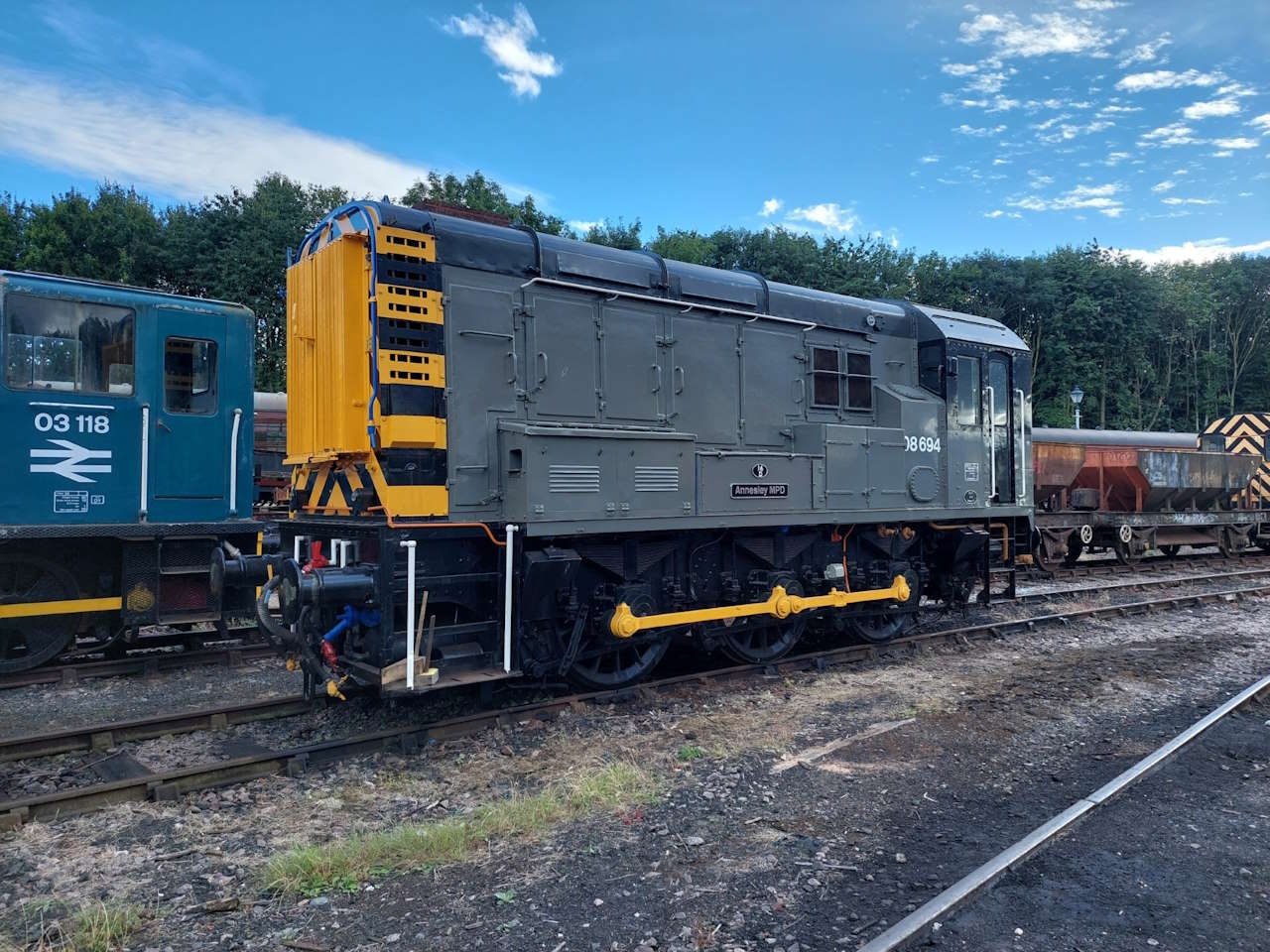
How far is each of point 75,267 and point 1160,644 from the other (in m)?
29.4

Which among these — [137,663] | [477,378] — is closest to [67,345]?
[137,663]

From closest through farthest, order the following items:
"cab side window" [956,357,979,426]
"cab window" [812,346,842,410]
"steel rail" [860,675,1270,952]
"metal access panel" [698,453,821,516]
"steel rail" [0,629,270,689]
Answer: "steel rail" [860,675,1270,952] → "metal access panel" [698,453,821,516] → "steel rail" [0,629,270,689] → "cab window" [812,346,842,410] → "cab side window" [956,357,979,426]

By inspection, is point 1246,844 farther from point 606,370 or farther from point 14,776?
point 14,776

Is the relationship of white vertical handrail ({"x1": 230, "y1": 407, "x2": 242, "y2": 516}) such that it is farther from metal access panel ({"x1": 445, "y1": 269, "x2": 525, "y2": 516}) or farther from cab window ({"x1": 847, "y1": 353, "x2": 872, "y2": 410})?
cab window ({"x1": 847, "y1": 353, "x2": 872, "y2": 410})

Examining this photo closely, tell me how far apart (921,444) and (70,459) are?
28.4ft

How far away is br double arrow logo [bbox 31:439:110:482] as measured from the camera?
25.3 feet

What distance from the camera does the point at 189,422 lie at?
8.55m

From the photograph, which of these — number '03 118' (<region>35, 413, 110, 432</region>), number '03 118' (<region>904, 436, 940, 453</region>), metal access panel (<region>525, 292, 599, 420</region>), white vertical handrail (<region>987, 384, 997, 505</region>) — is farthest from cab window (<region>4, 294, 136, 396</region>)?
white vertical handrail (<region>987, 384, 997, 505</region>)

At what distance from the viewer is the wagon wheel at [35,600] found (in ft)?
25.5

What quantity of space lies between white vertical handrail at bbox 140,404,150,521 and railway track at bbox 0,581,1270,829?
2.95 meters

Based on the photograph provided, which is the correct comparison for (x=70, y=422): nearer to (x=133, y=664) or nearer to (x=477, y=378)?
(x=133, y=664)

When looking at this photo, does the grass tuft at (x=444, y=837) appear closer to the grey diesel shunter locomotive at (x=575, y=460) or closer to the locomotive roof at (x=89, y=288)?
the grey diesel shunter locomotive at (x=575, y=460)

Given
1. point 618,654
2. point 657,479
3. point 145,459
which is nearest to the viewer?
point 657,479

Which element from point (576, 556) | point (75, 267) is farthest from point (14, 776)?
point (75, 267)
